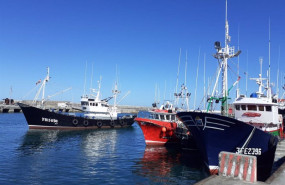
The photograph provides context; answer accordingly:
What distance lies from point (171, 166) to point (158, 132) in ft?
31.7

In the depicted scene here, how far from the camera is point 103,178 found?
15.3 metres

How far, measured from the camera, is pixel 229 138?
1526cm

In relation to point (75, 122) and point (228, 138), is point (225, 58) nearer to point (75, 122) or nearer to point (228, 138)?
Result: point (228, 138)

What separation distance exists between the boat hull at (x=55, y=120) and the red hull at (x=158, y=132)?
2133 centimetres

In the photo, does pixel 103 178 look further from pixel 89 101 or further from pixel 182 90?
pixel 89 101

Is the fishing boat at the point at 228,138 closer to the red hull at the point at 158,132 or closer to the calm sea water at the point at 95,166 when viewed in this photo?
the calm sea water at the point at 95,166

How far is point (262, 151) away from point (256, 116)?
351 centimetres

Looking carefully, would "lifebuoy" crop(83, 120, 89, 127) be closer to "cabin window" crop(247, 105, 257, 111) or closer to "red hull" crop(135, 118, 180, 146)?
"red hull" crop(135, 118, 180, 146)

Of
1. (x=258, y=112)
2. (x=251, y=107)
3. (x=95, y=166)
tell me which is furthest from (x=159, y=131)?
(x=258, y=112)

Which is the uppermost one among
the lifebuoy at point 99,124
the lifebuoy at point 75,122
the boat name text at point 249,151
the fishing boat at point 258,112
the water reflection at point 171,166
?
the fishing boat at point 258,112

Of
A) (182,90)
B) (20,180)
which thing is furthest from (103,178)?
(182,90)

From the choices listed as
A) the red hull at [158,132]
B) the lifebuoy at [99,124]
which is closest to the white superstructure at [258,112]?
the red hull at [158,132]

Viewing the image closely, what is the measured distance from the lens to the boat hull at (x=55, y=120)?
42375mm

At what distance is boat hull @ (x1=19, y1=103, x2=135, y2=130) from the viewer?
42.4 meters
